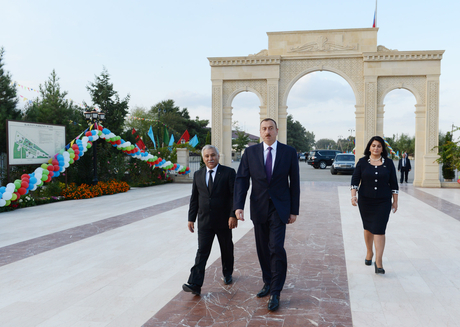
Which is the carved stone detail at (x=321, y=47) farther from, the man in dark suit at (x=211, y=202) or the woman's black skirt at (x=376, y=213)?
the man in dark suit at (x=211, y=202)

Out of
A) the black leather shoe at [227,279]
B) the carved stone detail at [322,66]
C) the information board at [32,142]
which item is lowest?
the black leather shoe at [227,279]

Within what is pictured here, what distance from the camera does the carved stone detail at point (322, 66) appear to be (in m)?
17.8

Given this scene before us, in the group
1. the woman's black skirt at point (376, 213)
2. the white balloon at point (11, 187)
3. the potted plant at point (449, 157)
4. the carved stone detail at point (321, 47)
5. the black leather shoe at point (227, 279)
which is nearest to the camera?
the black leather shoe at point (227, 279)

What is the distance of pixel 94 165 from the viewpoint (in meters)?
13.7

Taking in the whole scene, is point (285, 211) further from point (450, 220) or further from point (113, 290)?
point (450, 220)

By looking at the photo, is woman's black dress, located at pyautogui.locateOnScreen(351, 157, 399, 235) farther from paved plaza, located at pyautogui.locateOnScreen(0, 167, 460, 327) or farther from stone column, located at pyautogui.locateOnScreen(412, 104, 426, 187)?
stone column, located at pyautogui.locateOnScreen(412, 104, 426, 187)

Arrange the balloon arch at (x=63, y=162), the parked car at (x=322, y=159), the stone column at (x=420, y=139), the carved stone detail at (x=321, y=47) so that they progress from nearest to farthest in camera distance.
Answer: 1. the balloon arch at (x=63, y=162)
2. the stone column at (x=420, y=139)
3. the carved stone detail at (x=321, y=47)
4. the parked car at (x=322, y=159)

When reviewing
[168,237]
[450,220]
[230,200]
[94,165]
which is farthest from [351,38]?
[230,200]

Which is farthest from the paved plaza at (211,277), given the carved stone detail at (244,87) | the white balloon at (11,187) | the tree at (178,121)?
the tree at (178,121)

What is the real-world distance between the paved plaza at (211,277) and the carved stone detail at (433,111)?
380 inches

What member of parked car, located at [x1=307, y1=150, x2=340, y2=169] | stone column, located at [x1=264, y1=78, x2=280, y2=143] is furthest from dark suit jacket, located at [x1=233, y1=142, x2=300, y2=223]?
parked car, located at [x1=307, y1=150, x2=340, y2=169]

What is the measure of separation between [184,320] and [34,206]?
9018mm

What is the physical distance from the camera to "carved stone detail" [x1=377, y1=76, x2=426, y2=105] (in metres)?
16.8

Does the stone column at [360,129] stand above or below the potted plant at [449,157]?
above
